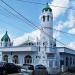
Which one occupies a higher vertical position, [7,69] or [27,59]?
[27,59]

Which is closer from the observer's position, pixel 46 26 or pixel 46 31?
pixel 46 26

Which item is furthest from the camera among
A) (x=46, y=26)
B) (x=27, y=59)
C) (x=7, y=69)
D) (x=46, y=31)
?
(x=46, y=31)

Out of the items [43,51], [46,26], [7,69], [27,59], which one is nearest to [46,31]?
[46,26]

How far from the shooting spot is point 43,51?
2714 inches

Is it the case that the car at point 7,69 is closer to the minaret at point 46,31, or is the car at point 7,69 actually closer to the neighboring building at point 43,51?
the neighboring building at point 43,51

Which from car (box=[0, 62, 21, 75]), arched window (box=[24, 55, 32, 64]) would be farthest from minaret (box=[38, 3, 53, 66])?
car (box=[0, 62, 21, 75])

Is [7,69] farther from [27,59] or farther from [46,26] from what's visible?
[46,26]

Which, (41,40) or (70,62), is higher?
(41,40)

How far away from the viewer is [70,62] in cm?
7550

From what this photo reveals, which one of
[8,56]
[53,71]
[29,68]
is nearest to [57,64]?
[53,71]

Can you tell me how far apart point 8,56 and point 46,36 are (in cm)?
1094

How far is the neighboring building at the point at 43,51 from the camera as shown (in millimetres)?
68375

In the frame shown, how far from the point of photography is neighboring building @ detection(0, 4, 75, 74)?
224 ft

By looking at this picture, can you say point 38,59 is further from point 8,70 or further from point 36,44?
point 8,70
